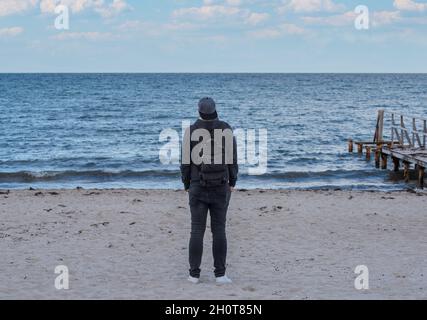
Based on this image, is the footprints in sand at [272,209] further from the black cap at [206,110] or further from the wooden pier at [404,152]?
the wooden pier at [404,152]

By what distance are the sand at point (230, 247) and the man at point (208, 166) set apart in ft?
3.28

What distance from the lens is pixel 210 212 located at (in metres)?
8.03

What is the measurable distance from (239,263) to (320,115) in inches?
2013

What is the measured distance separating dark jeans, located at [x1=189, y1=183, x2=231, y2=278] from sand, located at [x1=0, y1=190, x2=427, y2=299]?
49 cm

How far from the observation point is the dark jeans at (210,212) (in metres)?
7.83

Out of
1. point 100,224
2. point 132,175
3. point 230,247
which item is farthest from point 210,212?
point 132,175

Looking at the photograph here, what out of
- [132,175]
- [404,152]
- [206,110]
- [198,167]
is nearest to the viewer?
[206,110]

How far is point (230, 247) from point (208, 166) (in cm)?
335

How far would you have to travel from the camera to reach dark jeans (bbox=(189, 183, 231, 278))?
25.7ft

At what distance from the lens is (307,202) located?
637 inches

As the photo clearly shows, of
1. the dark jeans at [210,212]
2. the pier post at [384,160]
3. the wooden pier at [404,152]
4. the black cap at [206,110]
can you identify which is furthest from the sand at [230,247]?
the pier post at [384,160]

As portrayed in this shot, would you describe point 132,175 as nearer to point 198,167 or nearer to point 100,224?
point 100,224
